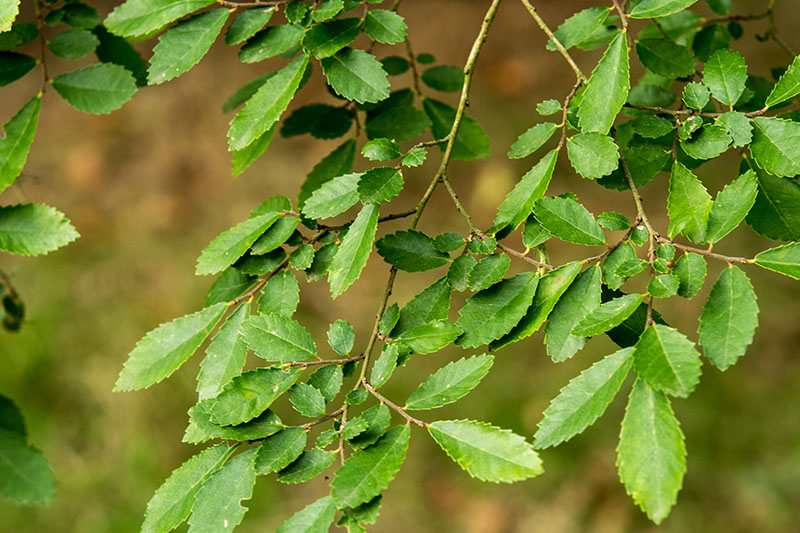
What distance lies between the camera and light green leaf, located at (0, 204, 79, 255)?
42.2 inches

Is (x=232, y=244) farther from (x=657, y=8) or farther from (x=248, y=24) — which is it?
(x=657, y=8)

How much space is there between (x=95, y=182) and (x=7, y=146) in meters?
2.67

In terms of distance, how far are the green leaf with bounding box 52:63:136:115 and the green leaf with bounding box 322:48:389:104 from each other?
1.20 feet

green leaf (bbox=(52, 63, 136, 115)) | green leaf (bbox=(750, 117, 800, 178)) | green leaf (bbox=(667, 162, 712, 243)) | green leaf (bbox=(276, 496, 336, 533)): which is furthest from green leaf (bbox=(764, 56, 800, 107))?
green leaf (bbox=(52, 63, 136, 115))

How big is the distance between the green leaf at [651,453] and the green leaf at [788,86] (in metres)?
0.37

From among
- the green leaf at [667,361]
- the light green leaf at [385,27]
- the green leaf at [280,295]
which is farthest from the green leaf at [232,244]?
the green leaf at [667,361]

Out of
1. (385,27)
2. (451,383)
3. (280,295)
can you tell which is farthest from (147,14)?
(451,383)

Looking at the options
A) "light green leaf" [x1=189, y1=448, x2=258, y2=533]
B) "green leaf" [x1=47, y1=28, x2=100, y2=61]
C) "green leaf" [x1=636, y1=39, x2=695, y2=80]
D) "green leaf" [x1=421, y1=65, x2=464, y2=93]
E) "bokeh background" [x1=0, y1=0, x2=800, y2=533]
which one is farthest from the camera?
"bokeh background" [x1=0, y1=0, x2=800, y2=533]

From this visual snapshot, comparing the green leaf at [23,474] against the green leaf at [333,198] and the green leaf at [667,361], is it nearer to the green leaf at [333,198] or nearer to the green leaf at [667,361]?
the green leaf at [333,198]

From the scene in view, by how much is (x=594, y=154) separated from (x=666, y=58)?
1.04 feet

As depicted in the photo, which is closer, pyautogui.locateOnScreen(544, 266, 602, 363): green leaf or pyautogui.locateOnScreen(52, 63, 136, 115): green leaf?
pyautogui.locateOnScreen(544, 266, 602, 363): green leaf

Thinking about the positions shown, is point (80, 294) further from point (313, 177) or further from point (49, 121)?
point (313, 177)

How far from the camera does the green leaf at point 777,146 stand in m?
0.81

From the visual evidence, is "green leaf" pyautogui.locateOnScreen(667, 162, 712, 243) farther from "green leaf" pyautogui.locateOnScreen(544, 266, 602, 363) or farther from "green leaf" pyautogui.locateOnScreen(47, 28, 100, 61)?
"green leaf" pyautogui.locateOnScreen(47, 28, 100, 61)
